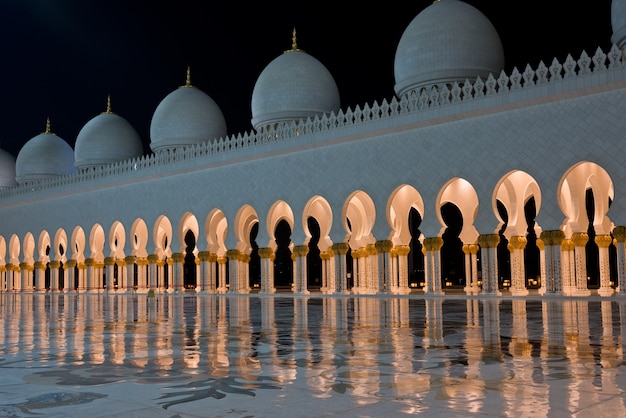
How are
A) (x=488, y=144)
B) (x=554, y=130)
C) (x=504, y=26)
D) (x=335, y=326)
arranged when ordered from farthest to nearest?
(x=504, y=26), (x=488, y=144), (x=554, y=130), (x=335, y=326)

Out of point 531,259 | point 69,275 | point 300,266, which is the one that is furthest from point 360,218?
point 69,275

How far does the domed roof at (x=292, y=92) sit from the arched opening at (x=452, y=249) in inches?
280

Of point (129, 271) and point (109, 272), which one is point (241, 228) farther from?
point (109, 272)

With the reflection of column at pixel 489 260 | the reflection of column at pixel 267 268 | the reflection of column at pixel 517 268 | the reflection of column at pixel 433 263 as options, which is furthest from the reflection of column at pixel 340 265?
the reflection of column at pixel 517 268

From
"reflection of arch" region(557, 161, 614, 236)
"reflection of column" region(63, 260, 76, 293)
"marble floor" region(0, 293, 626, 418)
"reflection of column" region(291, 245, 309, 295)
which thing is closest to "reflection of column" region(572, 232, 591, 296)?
"reflection of arch" region(557, 161, 614, 236)

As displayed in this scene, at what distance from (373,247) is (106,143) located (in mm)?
12816

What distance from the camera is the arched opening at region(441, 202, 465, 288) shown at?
2562 centimetres

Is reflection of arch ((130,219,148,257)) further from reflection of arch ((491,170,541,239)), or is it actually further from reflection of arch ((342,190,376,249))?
reflection of arch ((491,170,541,239))

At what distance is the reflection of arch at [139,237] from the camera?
21750 mm

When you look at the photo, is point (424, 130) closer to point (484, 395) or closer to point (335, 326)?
point (335, 326)

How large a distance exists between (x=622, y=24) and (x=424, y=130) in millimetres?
4231

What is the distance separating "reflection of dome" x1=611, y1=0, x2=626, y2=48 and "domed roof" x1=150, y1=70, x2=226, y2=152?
12380mm

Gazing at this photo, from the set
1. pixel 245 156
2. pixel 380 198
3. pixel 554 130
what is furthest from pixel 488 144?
pixel 245 156

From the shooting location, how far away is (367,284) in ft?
58.0
